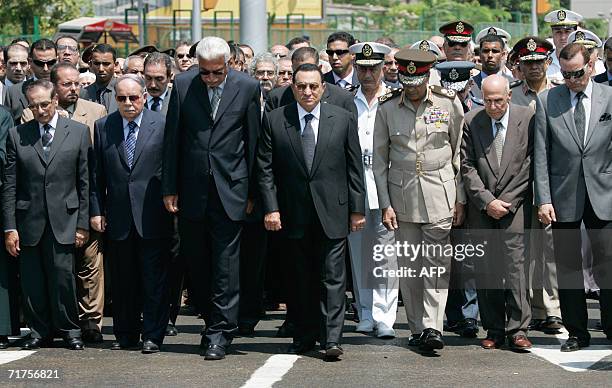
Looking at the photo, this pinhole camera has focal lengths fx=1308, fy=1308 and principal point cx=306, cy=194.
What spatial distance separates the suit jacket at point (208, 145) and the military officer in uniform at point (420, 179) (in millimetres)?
1152

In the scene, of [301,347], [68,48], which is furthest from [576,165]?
[68,48]

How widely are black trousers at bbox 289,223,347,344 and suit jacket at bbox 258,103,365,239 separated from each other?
0.11 metres

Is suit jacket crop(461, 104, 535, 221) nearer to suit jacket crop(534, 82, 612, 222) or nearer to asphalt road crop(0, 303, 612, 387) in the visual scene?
suit jacket crop(534, 82, 612, 222)

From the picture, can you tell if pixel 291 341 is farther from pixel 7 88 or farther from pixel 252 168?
pixel 7 88

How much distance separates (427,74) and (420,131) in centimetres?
47

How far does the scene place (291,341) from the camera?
434 inches

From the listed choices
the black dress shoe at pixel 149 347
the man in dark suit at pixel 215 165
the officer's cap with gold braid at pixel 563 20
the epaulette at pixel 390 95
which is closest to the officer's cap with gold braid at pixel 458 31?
the officer's cap with gold braid at pixel 563 20

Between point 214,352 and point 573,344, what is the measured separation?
9.34ft

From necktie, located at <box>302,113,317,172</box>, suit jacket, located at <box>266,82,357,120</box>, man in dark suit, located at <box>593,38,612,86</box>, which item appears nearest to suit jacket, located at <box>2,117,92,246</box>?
suit jacket, located at <box>266,82,357,120</box>

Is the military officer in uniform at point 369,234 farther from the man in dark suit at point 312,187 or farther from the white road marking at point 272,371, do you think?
the white road marking at point 272,371

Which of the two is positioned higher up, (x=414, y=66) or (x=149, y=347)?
(x=414, y=66)

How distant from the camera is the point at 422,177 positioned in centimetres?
1066

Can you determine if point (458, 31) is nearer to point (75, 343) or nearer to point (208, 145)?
point (208, 145)

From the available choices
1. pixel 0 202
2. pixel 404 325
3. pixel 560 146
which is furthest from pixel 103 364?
pixel 560 146
